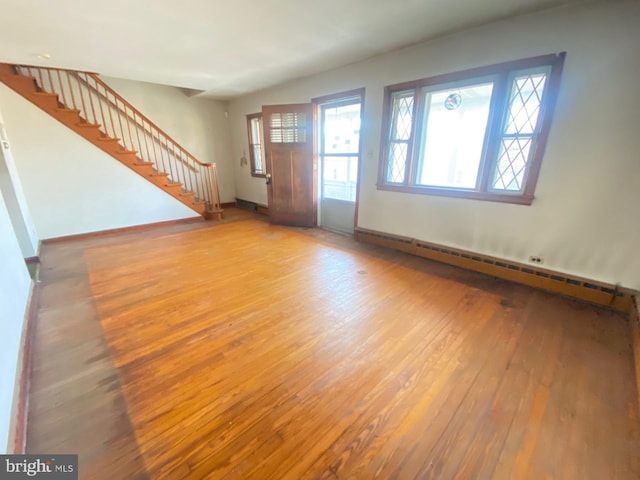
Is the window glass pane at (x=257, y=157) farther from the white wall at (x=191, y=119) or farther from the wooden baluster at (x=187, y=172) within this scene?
the wooden baluster at (x=187, y=172)

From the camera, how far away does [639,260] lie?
92.5 inches

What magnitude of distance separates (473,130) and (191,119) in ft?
19.7

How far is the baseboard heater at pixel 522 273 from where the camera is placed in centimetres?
249

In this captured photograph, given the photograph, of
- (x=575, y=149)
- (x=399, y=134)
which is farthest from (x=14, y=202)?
(x=575, y=149)

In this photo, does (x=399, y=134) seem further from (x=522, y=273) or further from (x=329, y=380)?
(x=329, y=380)

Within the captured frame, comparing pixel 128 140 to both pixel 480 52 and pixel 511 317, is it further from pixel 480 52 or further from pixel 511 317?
A: pixel 511 317

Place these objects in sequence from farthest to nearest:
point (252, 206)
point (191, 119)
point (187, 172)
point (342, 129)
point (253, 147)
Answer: point (252, 206) < point (253, 147) < point (187, 172) < point (191, 119) < point (342, 129)

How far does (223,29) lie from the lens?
279 centimetres

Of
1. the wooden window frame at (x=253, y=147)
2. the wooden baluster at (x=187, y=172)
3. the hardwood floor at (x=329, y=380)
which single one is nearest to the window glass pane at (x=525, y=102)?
the hardwood floor at (x=329, y=380)

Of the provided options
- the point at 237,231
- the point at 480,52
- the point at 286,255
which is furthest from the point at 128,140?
the point at 480,52

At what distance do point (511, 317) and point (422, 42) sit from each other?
128 inches

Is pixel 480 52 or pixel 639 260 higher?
pixel 480 52

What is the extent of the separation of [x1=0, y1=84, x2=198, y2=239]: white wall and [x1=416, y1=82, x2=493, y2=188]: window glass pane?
504 cm

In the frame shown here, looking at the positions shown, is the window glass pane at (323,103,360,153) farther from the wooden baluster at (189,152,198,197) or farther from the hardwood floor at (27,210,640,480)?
the wooden baluster at (189,152,198,197)
